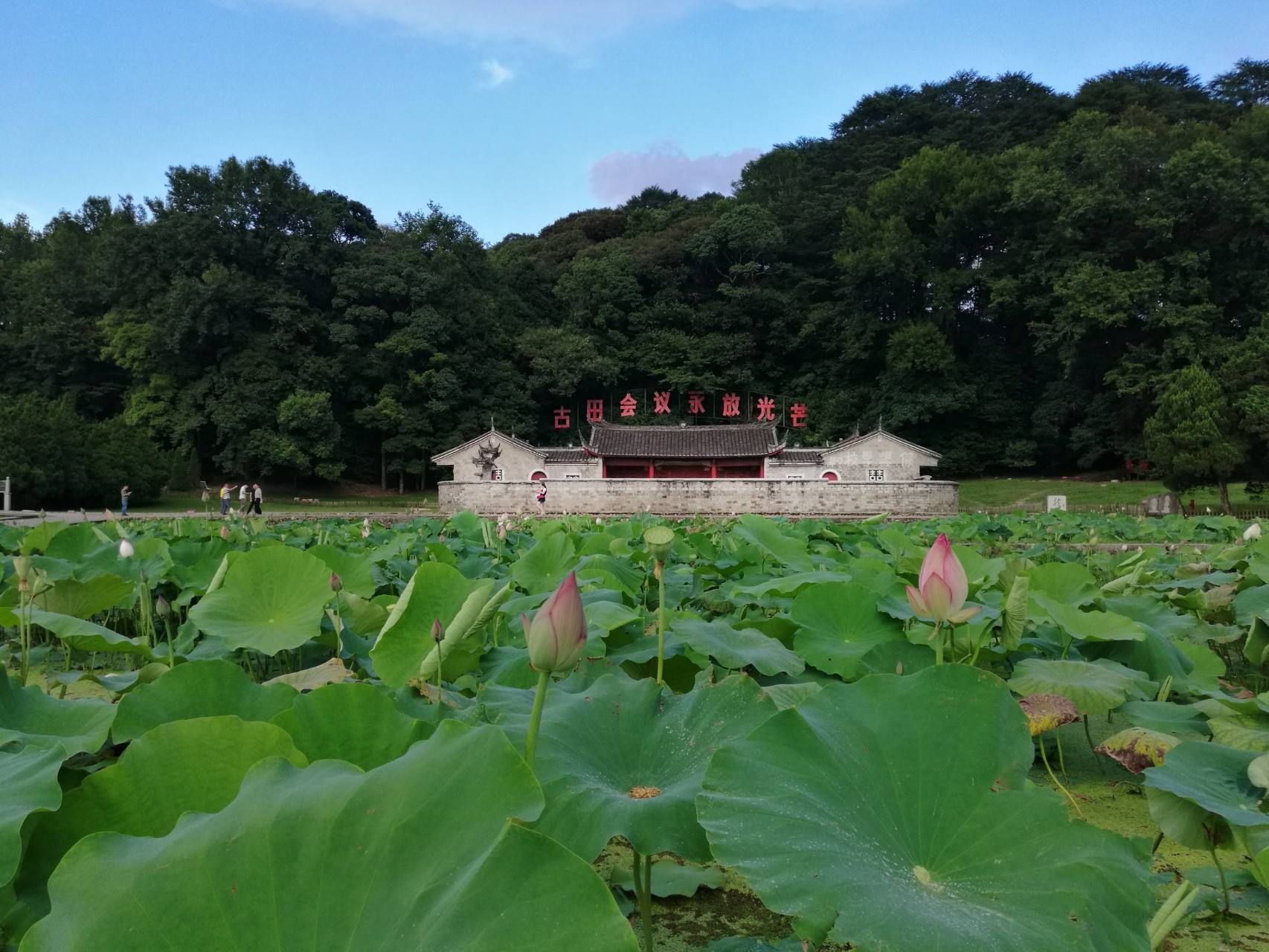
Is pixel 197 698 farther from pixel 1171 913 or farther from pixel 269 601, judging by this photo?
pixel 1171 913

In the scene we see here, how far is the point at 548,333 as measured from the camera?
79.7ft

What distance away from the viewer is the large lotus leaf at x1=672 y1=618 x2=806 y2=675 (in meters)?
1.13

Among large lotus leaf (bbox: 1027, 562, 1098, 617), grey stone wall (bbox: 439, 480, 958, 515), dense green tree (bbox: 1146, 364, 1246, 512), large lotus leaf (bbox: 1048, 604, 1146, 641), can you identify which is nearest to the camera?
large lotus leaf (bbox: 1048, 604, 1146, 641)

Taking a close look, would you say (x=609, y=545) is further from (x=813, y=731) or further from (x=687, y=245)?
(x=687, y=245)

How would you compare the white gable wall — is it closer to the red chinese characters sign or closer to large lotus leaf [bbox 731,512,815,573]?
the red chinese characters sign

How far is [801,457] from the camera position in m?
19.8

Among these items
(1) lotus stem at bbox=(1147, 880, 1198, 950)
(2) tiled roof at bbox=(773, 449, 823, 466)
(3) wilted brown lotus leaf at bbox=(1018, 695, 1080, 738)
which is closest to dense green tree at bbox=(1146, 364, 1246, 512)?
(2) tiled roof at bbox=(773, 449, 823, 466)

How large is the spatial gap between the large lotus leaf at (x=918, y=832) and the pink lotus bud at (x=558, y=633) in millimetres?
150

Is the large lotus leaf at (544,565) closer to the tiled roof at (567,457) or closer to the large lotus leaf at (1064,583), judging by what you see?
the large lotus leaf at (1064,583)

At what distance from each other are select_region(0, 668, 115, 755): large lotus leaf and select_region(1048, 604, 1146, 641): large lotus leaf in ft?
4.68

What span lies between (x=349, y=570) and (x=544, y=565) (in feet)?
1.57

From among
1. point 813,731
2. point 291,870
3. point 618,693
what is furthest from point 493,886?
point 618,693

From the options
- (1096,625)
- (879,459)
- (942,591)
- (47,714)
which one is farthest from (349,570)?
(879,459)

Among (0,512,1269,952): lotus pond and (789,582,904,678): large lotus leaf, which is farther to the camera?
(789,582,904,678): large lotus leaf
